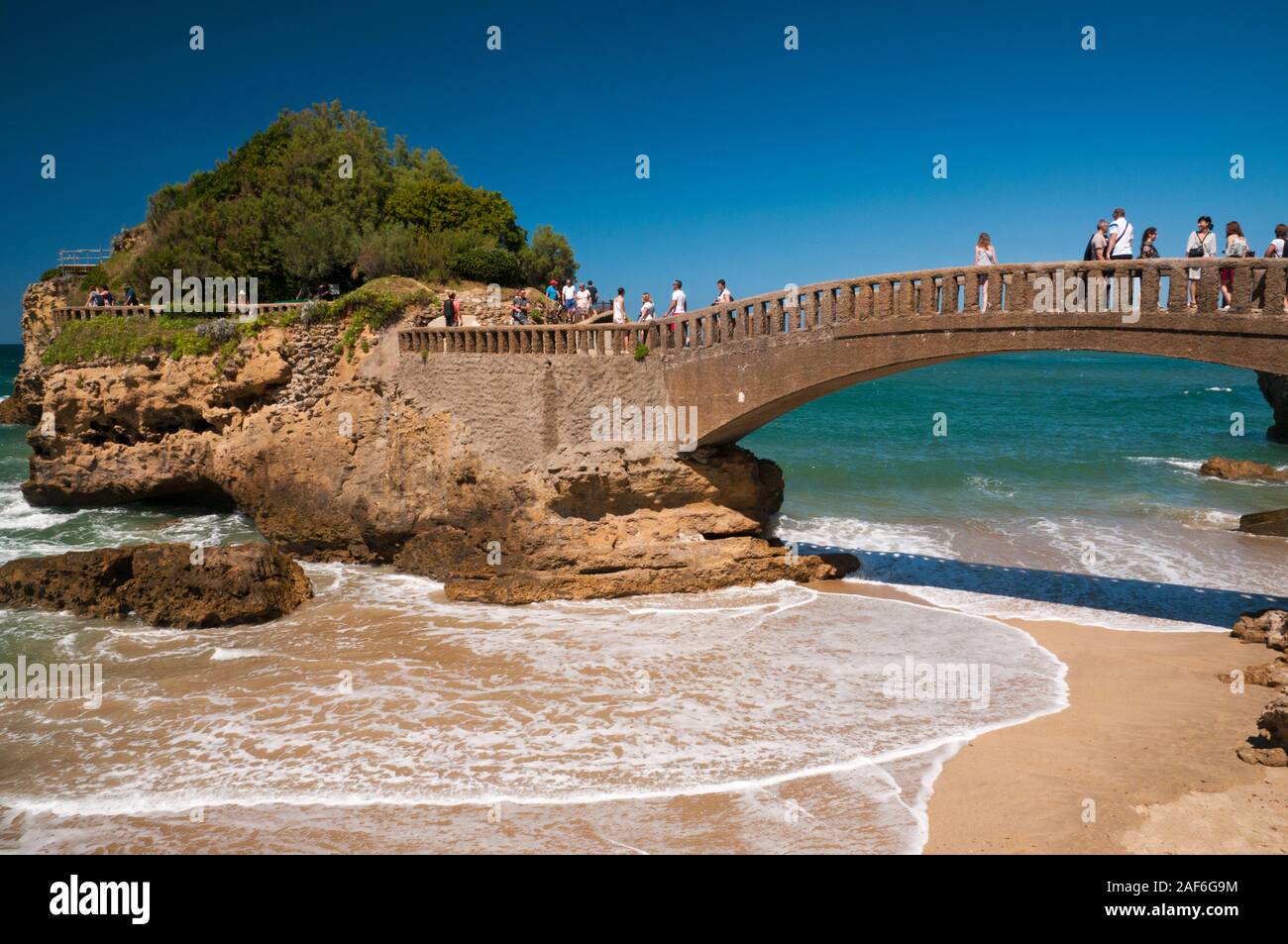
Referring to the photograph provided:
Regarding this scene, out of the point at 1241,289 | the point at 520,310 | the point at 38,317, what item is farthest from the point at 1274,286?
the point at 38,317

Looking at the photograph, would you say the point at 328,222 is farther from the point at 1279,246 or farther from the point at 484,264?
the point at 1279,246

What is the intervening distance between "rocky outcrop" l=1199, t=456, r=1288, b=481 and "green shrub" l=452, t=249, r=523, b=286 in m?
22.9

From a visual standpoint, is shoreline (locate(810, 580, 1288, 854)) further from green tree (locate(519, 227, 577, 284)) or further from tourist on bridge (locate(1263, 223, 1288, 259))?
green tree (locate(519, 227, 577, 284))

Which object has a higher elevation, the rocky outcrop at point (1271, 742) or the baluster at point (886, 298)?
the baluster at point (886, 298)

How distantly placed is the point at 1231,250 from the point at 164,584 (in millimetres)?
17408

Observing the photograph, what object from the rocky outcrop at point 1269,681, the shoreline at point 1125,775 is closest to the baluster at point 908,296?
the shoreline at point 1125,775

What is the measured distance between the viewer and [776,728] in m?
10.6

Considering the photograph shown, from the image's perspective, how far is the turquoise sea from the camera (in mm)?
8773

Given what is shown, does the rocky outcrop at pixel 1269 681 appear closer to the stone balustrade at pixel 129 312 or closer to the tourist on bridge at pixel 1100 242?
the tourist on bridge at pixel 1100 242

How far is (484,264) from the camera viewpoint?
77.3 feet

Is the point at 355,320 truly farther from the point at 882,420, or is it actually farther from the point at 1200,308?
the point at 882,420

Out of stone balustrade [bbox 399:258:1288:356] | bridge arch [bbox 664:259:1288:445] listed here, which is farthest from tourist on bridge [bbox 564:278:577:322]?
bridge arch [bbox 664:259:1288:445]

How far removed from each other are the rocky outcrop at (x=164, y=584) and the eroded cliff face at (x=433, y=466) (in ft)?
10.4

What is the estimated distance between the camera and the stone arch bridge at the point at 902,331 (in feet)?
38.0
